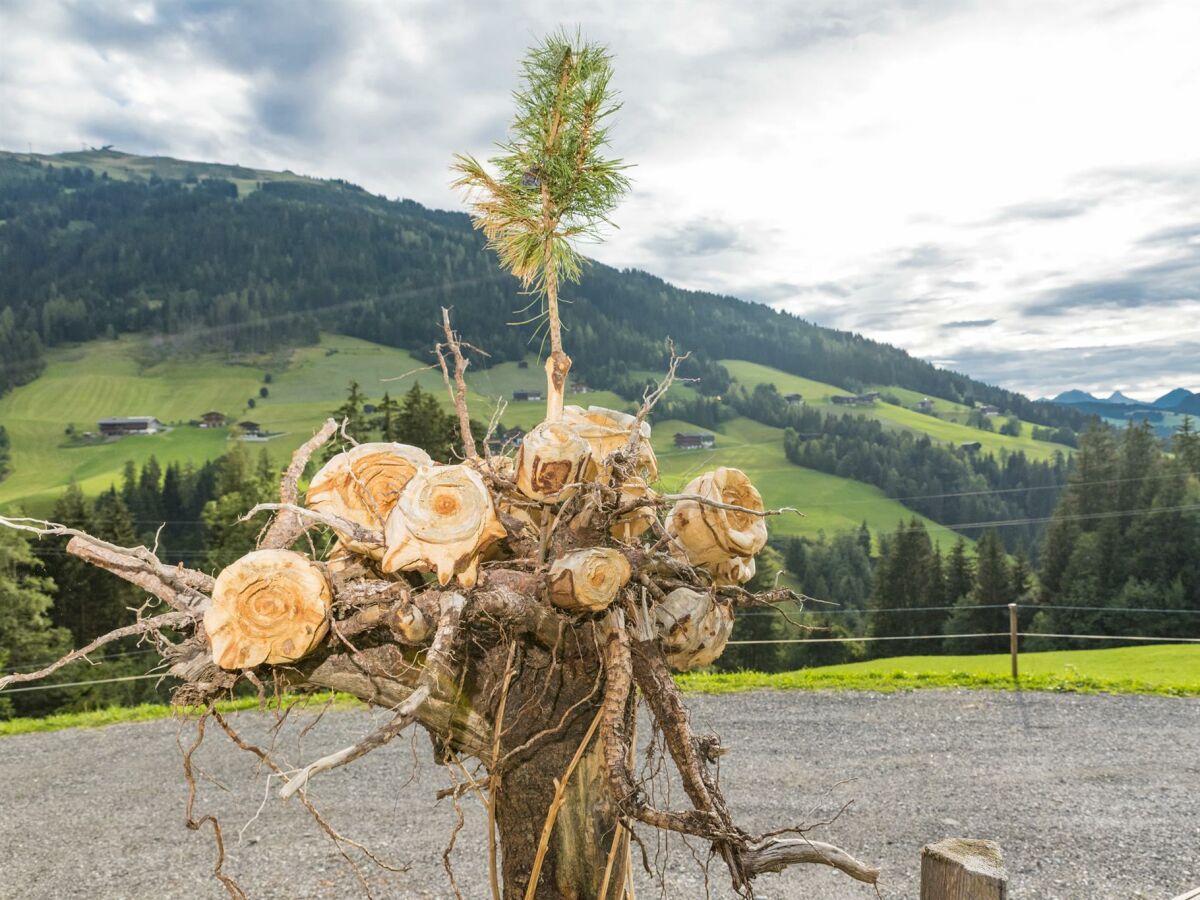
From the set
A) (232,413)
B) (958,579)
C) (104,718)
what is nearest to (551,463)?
(104,718)

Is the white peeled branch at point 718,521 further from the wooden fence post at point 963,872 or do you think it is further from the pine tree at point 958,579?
the pine tree at point 958,579

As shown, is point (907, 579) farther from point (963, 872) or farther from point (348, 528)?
point (348, 528)

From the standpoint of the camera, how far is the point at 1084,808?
6285 millimetres

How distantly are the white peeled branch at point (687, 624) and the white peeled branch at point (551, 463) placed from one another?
14.9 inches

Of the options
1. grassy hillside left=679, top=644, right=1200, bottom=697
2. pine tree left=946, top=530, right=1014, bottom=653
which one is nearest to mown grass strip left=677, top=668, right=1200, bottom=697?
grassy hillside left=679, top=644, right=1200, bottom=697

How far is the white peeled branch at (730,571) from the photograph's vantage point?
1.92 meters

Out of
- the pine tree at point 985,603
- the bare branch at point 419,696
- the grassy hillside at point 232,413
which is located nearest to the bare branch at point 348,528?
the bare branch at point 419,696

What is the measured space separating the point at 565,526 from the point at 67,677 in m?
30.4

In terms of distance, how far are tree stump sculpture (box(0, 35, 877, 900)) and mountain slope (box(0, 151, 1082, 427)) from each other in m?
91.2

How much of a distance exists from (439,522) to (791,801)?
242 inches

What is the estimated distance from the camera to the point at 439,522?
1472 millimetres

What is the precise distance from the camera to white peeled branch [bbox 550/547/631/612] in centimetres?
155

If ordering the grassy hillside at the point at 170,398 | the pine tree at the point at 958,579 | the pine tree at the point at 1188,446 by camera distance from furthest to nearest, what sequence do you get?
the grassy hillside at the point at 170,398 → the pine tree at the point at 958,579 → the pine tree at the point at 1188,446

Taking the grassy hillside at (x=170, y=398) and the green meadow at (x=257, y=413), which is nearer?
the green meadow at (x=257, y=413)
